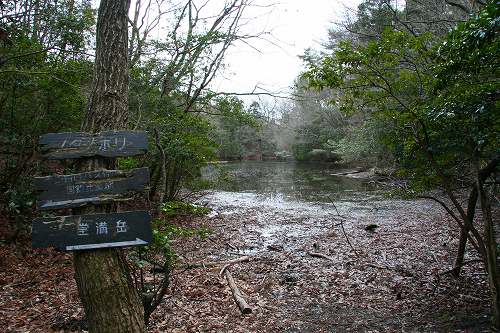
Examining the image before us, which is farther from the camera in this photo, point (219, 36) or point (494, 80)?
point (219, 36)

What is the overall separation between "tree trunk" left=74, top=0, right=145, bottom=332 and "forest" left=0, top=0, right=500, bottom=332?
0.01m

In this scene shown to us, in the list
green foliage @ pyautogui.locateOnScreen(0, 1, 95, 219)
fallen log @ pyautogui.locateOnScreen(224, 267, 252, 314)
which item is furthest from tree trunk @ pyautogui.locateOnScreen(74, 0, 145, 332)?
green foliage @ pyautogui.locateOnScreen(0, 1, 95, 219)

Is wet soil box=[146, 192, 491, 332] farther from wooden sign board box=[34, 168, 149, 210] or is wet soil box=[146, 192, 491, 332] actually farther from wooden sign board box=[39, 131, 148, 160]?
wooden sign board box=[39, 131, 148, 160]

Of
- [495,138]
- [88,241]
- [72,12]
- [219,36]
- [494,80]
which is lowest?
[88,241]

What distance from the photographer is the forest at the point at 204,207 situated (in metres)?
3.07

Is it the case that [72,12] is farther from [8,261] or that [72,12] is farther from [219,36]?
[8,261]

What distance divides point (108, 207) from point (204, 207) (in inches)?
174

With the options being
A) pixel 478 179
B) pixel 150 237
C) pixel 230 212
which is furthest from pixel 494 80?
pixel 230 212

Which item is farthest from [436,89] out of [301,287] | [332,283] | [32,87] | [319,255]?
[32,87]

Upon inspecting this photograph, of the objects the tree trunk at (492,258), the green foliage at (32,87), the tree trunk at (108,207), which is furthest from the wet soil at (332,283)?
the green foliage at (32,87)

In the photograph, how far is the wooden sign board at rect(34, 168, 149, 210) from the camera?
Result: 9.45 ft

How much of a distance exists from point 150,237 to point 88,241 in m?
0.49

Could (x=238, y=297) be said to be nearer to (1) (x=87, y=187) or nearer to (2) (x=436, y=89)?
(1) (x=87, y=187)

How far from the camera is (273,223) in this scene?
11.2 metres
